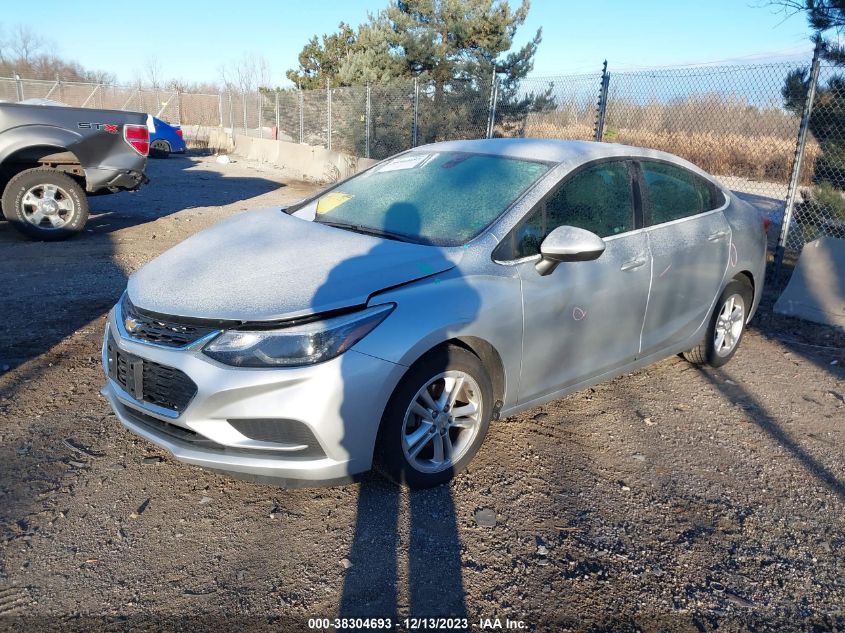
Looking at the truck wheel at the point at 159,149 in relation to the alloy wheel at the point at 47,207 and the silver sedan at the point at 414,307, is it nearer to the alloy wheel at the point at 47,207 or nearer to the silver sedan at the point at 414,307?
the alloy wheel at the point at 47,207

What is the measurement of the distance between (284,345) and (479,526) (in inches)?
48.2

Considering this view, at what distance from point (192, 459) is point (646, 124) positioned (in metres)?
9.64

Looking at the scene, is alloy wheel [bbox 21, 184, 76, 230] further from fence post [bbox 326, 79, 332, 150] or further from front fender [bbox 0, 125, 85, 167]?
fence post [bbox 326, 79, 332, 150]

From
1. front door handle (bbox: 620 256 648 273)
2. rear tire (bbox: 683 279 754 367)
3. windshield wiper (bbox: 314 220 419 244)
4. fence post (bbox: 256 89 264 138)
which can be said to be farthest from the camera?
fence post (bbox: 256 89 264 138)

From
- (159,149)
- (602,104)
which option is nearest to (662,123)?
(602,104)

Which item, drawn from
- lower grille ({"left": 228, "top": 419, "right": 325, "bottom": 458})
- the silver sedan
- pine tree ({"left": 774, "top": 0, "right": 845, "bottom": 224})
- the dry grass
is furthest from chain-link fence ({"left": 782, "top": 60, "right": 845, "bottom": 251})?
lower grille ({"left": 228, "top": 419, "right": 325, "bottom": 458})

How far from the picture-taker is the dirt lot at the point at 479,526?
2.62m

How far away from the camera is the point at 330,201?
4344 millimetres

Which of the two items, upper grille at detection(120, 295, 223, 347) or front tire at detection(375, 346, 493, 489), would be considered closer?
upper grille at detection(120, 295, 223, 347)

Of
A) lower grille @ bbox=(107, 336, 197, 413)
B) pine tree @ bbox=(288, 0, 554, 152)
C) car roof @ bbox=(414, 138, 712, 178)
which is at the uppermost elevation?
pine tree @ bbox=(288, 0, 554, 152)

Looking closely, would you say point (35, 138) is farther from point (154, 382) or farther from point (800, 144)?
point (800, 144)

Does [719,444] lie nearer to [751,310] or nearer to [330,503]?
[751,310]

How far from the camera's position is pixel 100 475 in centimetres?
340

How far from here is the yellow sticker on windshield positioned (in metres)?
4.24
